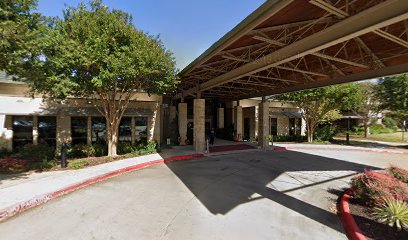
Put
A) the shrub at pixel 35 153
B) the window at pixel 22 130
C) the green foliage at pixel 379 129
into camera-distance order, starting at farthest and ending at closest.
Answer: the green foliage at pixel 379 129 < the window at pixel 22 130 < the shrub at pixel 35 153

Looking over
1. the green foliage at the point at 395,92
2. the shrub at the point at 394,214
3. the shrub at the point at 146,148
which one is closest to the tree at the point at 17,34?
the shrub at the point at 146,148

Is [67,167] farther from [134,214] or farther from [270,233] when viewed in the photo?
[270,233]

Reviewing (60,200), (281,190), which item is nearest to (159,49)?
(60,200)

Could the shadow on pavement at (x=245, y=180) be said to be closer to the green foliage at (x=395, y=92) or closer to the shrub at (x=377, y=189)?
the shrub at (x=377, y=189)

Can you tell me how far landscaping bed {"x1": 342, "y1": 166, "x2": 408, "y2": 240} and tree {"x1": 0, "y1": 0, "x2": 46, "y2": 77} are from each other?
40.2 ft

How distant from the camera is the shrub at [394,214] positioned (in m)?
4.89

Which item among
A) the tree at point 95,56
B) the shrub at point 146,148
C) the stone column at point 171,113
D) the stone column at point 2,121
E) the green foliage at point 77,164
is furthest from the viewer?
the stone column at point 171,113

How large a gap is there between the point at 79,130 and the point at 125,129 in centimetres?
336

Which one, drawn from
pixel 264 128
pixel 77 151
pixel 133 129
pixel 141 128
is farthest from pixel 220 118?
pixel 77 151

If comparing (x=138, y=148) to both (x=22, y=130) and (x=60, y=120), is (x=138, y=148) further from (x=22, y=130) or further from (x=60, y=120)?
(x=22, y=130)

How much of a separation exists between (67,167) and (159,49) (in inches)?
343

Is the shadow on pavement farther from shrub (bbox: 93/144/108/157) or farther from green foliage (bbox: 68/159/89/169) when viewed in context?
shrub (bbox: 93/144/108/157)

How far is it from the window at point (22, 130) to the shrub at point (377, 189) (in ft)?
63.9

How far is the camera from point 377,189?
6.12 meters
